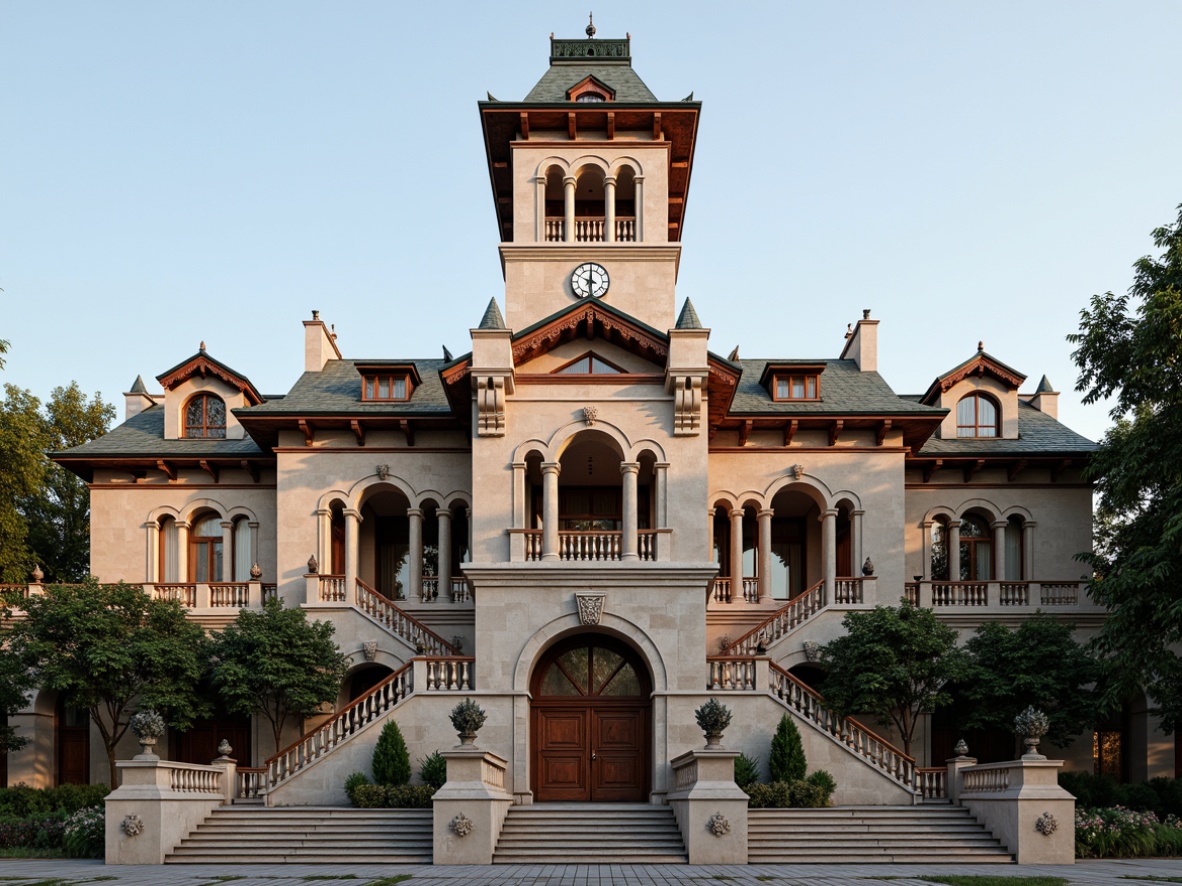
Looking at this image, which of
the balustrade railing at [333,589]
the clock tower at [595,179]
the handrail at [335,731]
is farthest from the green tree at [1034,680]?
the balustrade railing at [333,589]

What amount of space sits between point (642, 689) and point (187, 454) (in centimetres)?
1558

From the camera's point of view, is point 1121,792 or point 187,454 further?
point 187,454

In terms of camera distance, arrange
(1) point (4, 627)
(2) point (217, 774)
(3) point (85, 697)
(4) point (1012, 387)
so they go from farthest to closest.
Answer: (4) point (1012, 387)
(1) point (4, 627)
(3) point (85, 697)
(2) point (217, 774)

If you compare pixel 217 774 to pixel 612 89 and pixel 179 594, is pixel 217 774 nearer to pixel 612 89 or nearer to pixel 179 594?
pixel 179 594

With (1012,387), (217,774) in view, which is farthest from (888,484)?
(217,774)

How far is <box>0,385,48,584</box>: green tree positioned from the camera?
3694 centimetres

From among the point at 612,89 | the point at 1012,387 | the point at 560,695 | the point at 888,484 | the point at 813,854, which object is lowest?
the point at 813,854

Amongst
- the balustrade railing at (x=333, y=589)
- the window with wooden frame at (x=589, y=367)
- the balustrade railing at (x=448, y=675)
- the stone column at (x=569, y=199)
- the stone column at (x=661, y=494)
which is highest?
the stone column at (x=569, y=199)

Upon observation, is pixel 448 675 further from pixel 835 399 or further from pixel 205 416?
pixel 835 399

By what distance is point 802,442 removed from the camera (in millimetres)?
34281

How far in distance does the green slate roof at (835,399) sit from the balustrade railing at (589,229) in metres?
5.27

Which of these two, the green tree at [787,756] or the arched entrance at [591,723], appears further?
the arched entrance at [591,723]

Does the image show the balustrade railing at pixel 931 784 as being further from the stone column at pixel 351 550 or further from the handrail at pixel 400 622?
the stone column at pixel 351 550

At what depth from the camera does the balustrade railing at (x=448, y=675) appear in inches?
1095
